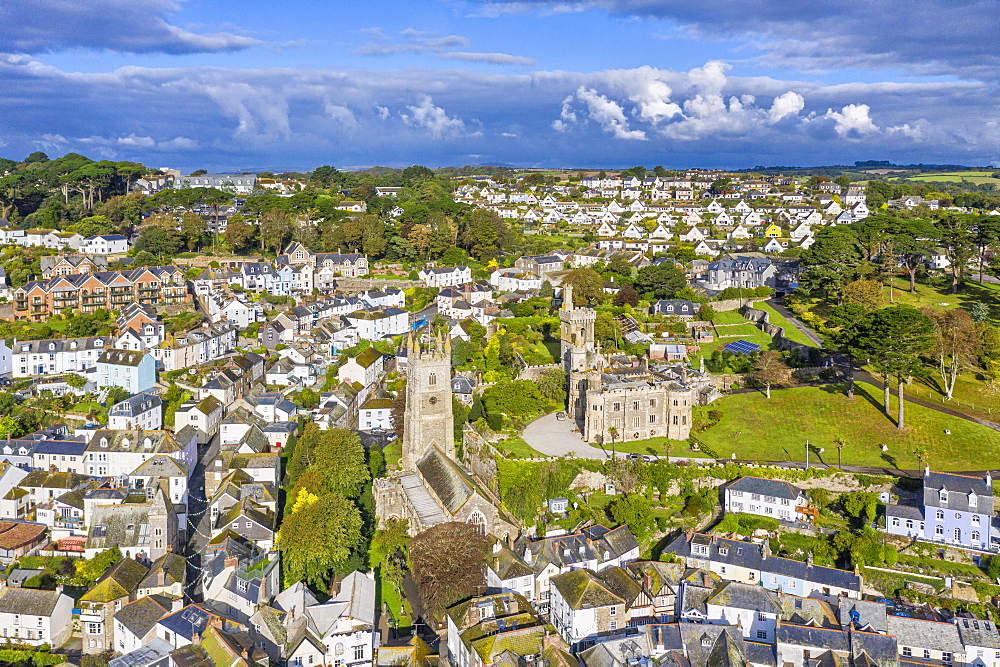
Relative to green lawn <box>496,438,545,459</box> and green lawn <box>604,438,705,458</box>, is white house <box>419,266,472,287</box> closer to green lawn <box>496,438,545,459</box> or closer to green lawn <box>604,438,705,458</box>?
green lawn <box>496,438,545,459</box>

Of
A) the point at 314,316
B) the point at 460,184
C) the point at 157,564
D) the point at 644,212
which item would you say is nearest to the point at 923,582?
the point at 157,564

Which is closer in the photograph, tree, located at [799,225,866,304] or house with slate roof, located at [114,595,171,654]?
house with slate roof, located at [114,595,171,654]

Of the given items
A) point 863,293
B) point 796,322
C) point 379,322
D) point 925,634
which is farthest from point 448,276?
point 925,634

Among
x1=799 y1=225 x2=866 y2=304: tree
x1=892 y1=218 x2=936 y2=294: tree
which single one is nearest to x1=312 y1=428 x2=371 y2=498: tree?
x1=799 y1=225 x2=866 y2=304: tree

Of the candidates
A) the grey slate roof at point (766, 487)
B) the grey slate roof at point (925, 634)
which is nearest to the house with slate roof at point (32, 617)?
the grey slate roof at point (766, 487)

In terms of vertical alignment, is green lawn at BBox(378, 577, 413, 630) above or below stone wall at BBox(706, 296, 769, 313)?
below

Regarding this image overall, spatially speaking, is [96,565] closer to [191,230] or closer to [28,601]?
[28,601]

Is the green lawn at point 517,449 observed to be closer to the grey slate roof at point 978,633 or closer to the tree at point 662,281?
the grey slate roof at point 978,633
